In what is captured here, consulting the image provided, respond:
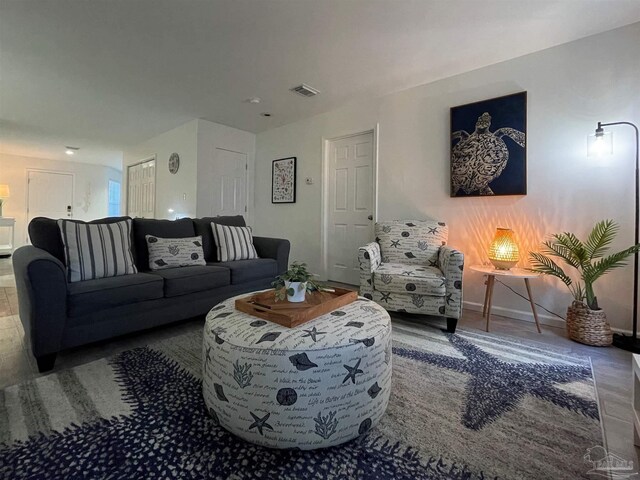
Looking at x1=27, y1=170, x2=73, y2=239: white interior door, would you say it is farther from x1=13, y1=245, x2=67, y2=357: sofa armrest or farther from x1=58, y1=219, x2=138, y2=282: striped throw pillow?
x1=13, y1=245, x2=67, y2=357: sofa armrest

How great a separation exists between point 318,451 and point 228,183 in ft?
14.0

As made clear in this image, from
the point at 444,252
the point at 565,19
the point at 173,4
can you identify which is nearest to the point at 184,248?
the point at 173,4

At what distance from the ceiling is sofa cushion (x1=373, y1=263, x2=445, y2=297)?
184 centimetres

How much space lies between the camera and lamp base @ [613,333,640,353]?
6.61ft

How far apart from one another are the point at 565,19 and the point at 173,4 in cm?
272

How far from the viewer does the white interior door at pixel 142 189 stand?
5.41m

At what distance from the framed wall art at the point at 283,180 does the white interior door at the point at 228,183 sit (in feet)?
1.77

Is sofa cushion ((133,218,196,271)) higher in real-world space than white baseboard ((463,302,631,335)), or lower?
higher

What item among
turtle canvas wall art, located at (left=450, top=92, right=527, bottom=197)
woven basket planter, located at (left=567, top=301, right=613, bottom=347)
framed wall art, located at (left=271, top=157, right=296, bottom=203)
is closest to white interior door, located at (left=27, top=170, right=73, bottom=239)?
framed wall art, located at (left=271, top=157, right=296, bottom=203)

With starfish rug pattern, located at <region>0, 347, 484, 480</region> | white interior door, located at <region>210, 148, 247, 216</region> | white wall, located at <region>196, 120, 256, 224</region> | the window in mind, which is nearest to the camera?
starfish rug pattern, located at <region>0, 347, 484, 480</region>

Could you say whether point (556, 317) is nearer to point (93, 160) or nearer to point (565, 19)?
point (565, 19)

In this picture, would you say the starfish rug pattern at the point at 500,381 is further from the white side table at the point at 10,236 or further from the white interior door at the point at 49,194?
the white interior door at the point at 49,194

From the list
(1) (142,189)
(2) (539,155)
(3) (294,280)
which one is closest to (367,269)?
(3) (294,280)

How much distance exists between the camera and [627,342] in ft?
6.81
